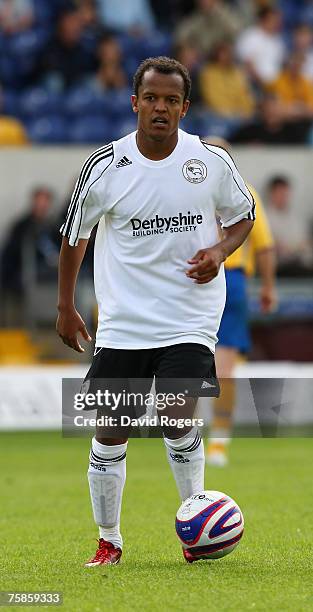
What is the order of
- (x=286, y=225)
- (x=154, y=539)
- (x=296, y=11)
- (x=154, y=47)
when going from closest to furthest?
(x=154, y=539) → (x=286, y=225) → (x=154, y=47) → (x=296, y=11)

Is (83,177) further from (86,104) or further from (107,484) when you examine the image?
(86,104)

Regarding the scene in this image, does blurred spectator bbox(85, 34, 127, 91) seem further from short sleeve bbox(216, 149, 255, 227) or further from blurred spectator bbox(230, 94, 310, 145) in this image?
short sleeve bbox(216, 149, 255, 227)

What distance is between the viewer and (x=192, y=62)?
54.7 ft

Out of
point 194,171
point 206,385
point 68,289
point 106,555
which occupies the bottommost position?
point 106,555

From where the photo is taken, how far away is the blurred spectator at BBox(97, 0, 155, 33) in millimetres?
17719

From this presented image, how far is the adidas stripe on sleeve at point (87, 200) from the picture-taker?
552 cm

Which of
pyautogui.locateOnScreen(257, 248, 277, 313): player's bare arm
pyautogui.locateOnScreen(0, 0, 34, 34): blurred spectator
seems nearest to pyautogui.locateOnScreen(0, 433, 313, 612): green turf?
pyautogui.locateOnScreen(257, 248, 277, 313): player's bare arm

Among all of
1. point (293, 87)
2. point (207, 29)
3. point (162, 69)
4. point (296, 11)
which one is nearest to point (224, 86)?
point (207, 29)

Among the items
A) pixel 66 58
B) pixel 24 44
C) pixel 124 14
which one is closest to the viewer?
pixel 24 44

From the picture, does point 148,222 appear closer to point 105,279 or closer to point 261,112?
point 105,279

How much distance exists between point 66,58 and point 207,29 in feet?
6.65

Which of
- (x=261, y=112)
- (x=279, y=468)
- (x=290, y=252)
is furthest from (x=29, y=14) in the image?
(x=279, y=468)

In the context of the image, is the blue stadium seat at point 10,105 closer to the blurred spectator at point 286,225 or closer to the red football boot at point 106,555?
the blurred spectator at point 286,225

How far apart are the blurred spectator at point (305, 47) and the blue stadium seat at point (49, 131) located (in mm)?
4149
